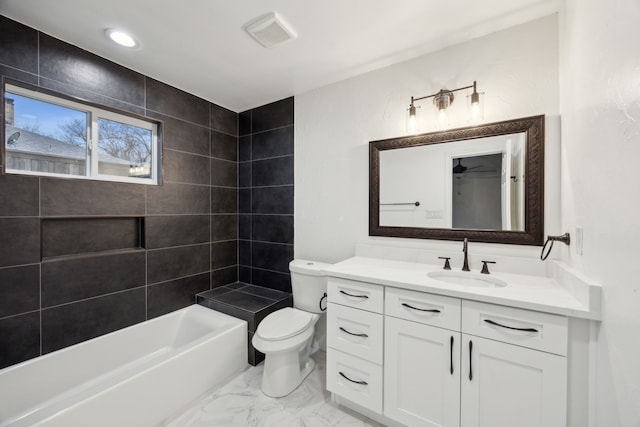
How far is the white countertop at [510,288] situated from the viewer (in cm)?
99

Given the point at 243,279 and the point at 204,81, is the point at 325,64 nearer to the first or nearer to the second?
the point at 204,81

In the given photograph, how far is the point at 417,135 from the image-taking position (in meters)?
1.81

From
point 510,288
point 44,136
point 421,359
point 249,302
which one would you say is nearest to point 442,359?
point 421,359

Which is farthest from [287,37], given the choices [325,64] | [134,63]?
[134,63]

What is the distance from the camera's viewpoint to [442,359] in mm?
1257

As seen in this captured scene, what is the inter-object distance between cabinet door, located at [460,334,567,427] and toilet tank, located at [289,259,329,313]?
3.57ft

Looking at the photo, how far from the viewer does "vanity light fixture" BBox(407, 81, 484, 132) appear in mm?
1581

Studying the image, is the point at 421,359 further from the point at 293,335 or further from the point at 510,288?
the point at 293,335

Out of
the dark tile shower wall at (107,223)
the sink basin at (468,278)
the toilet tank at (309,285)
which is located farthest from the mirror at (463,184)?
the dark tile shower wall at (107,223)

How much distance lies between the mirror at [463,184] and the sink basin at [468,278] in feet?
0.82

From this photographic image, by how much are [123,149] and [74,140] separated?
30cm

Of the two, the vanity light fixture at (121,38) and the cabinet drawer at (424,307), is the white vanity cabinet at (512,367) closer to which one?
the cabinet drawer at (424,307)

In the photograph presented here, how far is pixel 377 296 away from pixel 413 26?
1.64 metres

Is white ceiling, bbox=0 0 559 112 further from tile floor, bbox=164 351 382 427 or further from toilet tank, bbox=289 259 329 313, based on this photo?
tile floor, bbox=164 351 382 427
